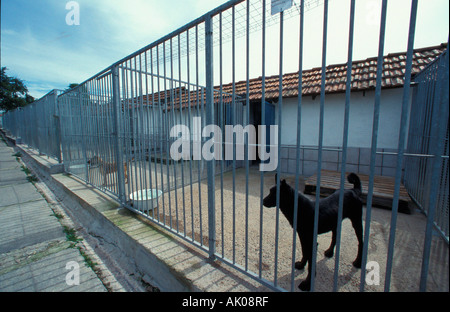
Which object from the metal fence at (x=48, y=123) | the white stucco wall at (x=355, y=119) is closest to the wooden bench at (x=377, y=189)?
the white stucco wall at (x=355, y=119)

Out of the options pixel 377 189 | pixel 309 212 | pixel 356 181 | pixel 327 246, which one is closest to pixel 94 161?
pixel 309 212

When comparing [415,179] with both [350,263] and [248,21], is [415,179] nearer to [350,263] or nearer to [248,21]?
[350,263]

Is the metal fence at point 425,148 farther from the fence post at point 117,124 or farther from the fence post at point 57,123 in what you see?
the fence post at point 57,123

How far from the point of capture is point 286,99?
245 inches

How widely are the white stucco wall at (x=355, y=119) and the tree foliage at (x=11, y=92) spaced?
114ft

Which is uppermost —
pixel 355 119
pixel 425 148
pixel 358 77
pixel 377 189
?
pixel 358 77

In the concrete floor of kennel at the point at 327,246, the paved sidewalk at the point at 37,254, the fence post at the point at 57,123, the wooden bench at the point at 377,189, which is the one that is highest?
the fence post at the point at 57,123

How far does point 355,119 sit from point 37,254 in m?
7.11

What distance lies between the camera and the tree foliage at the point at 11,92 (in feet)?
80.7

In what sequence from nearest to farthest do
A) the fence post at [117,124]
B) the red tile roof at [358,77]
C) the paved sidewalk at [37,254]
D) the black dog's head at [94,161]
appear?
the paved sidewalk at [37,254], the fence post at [117,124], the black dog's head at [94,161], the red tile roof at [358,77]

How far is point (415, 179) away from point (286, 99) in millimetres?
3741

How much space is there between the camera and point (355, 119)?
17.6 feet

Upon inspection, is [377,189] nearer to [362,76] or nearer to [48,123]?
[362,76]
